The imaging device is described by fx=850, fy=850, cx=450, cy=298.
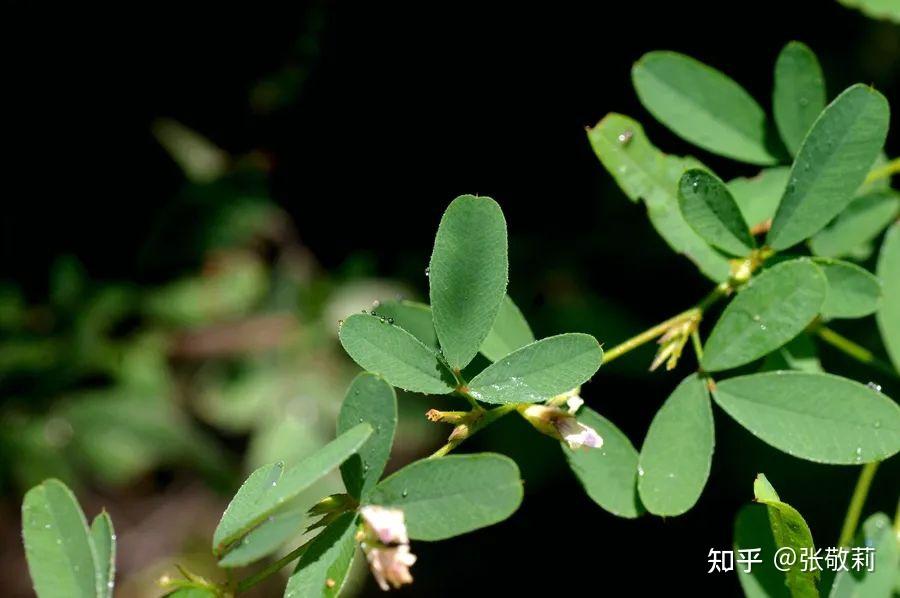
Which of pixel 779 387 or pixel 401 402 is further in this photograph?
pixel 401 402

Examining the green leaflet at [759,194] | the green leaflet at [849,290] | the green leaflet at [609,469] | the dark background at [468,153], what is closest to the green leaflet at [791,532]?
the green leaflet at [609,469]

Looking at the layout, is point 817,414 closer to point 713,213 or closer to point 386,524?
point 713,213

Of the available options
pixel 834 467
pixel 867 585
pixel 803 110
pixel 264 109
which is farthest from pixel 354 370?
pixel 867 585

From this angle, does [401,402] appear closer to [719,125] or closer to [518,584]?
[518,584]

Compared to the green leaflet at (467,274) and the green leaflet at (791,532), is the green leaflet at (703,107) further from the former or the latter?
the green leaflet at (791,532)

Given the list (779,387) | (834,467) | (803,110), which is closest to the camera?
(779,387)
